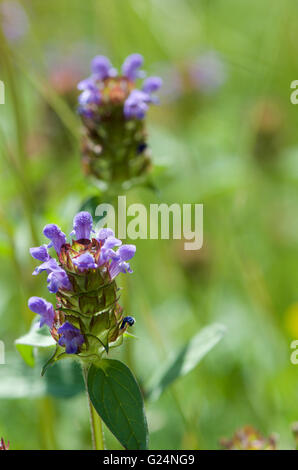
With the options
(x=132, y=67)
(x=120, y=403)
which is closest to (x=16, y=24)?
(x=132, y=67)

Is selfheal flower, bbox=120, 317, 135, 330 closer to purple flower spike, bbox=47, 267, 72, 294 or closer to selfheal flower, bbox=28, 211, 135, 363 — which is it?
selfheal flower, bbox=28, 211, 135, 363

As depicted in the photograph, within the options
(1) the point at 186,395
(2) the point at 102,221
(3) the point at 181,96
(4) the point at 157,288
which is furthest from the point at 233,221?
(2) the point at 102,221

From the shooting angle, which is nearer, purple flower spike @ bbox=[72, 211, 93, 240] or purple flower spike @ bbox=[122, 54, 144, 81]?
purple flower spike @ bbox=[72, 211, 93, 240]

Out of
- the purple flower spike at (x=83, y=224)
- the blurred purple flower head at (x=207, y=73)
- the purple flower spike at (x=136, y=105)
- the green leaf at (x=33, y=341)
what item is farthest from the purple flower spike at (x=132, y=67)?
the blurred purple flower head at (x=207, y=73)

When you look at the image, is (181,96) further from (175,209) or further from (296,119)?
(296,119)

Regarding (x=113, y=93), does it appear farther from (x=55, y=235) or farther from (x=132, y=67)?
(x=55, y=235)

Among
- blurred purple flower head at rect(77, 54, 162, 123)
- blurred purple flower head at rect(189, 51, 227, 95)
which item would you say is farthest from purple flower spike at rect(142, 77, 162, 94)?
blurred purple flower head at rect(189, 51, 227, 95)

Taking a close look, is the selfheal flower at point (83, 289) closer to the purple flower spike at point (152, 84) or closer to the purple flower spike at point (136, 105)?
the purple flower spike at point (136, 105)
